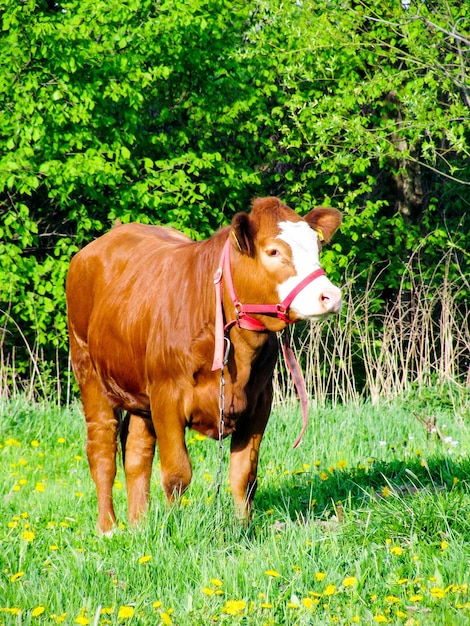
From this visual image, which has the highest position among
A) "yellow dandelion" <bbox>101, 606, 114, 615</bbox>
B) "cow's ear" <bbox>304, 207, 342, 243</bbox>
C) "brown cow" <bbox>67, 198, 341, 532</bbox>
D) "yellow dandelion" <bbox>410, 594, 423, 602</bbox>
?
"cow's ear" <bbox>304, 207, 342, 243</bbox>

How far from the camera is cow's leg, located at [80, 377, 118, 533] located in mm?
5305

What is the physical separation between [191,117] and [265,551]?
828 cm

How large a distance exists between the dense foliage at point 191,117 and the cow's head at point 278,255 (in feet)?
15.7

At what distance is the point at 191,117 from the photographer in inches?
452

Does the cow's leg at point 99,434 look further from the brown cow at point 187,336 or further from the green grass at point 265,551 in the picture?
the green grass at point 265,551

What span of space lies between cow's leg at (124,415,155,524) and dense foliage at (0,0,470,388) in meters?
4.01

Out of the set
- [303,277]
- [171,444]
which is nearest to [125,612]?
[171,444]

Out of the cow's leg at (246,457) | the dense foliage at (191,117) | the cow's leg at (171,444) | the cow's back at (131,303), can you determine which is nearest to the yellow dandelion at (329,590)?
the cow's leg at (246,457)

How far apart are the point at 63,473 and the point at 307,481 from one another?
6.34 feet

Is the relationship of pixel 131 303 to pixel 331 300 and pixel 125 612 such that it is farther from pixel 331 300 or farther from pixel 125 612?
pixel 125 612

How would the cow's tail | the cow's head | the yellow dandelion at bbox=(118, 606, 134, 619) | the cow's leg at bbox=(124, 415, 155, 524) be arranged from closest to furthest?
1. the yellow dandelion at bbox=(118, 606, 134, 619)
2. the cow's head
3. the cow's leg at bbox=(124, 415, 155, 524)
4. the cow's tail

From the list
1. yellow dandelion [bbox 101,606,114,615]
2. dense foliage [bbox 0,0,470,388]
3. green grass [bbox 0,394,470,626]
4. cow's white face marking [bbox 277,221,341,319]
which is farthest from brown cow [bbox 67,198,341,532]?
dense foliage [bbox 0,0,470,388]

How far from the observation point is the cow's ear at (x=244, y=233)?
13.6ft

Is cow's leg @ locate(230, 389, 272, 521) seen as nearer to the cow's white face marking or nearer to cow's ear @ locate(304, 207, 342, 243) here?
the cow's white face marking
